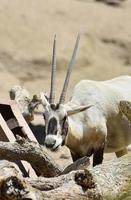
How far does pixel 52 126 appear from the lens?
8289 mm

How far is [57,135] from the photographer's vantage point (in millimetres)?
8305

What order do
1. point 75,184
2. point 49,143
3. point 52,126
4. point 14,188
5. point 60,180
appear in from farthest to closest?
point 52,126, point 49,143, point 60,180, point 75,184, point 14,188

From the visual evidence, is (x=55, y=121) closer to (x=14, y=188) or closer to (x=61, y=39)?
(x=14, y=188)

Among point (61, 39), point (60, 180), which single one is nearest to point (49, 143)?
point (60, 180)

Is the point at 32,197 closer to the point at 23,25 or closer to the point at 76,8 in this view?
the point at 23,25

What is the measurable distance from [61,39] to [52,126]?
35.6ft

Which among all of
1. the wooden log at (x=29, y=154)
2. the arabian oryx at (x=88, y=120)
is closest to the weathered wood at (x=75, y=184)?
the wooden log at (x=29, y=154)

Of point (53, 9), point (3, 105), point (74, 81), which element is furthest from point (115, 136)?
point (53, 9)

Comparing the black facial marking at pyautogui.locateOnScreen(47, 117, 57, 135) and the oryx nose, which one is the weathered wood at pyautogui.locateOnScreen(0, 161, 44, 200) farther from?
the black facial marking at pyautogui.locateOnScreen(47, 117, 57, 135)

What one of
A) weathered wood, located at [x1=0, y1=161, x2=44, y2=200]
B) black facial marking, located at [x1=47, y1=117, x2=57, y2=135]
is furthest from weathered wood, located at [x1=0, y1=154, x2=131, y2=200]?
black facial marking, located at [x1=47, y1=117, x2=57, y2=135]

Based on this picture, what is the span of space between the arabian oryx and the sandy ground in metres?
7.19

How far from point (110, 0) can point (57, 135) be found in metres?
12.9

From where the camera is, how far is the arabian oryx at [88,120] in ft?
27.6

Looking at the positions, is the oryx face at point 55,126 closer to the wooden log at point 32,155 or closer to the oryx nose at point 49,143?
the oryx nose at point 49,143
